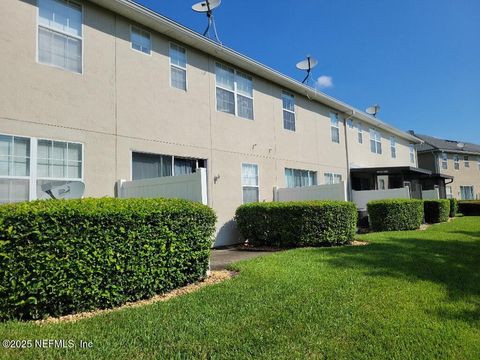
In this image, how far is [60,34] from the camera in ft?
26.6

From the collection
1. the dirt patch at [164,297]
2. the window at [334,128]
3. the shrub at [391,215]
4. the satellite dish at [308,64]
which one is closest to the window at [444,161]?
the window at [334,128]

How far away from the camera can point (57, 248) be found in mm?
4750

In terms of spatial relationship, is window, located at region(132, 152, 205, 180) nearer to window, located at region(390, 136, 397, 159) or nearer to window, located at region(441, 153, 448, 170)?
window, located at region(390, 136, 397, 159)

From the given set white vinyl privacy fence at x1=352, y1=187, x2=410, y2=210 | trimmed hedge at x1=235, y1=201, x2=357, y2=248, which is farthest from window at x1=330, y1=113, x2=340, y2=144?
trimmed hedge at x1=235, y1=201, x2=357, y2=248

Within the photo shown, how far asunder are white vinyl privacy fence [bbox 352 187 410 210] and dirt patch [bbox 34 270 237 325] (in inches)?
491

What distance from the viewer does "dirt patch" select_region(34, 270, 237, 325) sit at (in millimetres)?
4719

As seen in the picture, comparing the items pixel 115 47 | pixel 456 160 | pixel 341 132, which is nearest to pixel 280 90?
pixel 341 132

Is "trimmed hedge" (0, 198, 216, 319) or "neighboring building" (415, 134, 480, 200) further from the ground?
"neighboring building" (415, 134, 480, 200)

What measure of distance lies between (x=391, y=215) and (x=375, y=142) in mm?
9921

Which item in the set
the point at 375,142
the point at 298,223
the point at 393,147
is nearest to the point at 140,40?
the point at 298,223

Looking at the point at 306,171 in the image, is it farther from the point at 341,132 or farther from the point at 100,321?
the point at 100,321

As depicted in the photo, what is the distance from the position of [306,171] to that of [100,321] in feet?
42.6

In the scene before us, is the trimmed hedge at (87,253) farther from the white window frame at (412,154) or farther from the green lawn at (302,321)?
the white window frame at (412,154)

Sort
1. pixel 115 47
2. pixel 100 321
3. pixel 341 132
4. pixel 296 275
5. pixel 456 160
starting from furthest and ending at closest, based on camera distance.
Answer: pixel 456 160 < pixel 341 132 < pixel 115 47 < pixel 296 275 < pixel 100 321
